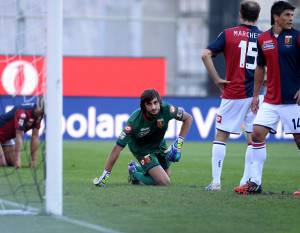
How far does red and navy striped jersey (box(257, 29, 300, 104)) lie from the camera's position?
10234mm

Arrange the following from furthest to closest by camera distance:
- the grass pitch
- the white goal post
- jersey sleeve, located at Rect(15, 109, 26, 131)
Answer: jersey sleeve, located at Rect(15, 109, 26, 131) → the white goal post → the grass pitch

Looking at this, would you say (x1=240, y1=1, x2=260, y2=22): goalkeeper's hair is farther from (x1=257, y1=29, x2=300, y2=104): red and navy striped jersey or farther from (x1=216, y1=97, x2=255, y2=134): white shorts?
(x1=216, y1=97, x2=255, y2=134): white shorts

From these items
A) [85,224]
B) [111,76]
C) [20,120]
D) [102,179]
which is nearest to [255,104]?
[102,179]

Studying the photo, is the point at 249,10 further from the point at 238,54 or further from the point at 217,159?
the point at 217,159

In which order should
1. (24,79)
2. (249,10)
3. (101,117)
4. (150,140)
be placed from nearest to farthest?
(249,10)
(150,140)
(24,79)
(101,117)

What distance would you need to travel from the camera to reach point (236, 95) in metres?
10.9

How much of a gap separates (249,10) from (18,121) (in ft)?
15.5

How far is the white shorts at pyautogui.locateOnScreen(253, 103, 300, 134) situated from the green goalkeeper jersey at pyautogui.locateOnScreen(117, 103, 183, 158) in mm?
1288

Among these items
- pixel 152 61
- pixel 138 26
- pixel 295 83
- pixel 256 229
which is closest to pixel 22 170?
pixel 295 83

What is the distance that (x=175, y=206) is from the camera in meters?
9.44

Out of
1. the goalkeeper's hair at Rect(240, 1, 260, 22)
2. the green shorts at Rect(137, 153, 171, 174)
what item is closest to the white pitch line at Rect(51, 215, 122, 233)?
the green shorts at Rect(137, 153, 171, 174)

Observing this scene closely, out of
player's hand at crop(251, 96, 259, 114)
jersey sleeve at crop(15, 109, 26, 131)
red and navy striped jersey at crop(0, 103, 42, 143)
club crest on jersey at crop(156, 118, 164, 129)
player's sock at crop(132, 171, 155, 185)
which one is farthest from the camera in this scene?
jersey sleeve at crop(15, 109, 26, 131)

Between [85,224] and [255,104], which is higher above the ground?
[255,104]

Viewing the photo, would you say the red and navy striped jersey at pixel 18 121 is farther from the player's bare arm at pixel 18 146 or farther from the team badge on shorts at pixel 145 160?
the team badge on shorts at pixel 145 160
